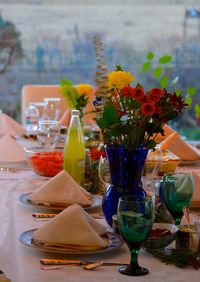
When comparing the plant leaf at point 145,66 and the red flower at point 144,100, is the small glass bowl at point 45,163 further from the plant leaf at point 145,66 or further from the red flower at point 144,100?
the plant leaf at point 145,66

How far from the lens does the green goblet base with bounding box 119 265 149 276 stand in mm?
1432

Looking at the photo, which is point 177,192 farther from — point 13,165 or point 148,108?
point 13,165

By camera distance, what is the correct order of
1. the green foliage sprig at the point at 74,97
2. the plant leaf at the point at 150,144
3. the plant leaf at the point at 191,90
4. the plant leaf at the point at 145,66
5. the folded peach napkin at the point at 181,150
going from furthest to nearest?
the plant leaf at the point at 191,90 → the plant leaf at the point at 145,66 → the green foliage sprig at the point at 74,97 → the folded peach napkin at the point at 181,150 → the plant leaf at the point at 150,144

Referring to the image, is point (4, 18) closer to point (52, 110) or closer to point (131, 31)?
→ point (131, 31)

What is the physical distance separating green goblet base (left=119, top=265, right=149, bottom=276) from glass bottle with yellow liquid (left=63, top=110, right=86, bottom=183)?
914 mm

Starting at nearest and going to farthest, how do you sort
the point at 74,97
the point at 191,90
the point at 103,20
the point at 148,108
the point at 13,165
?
the point at 148,108 → the point at 13,165 → the point at 74,97 → the point at 103,20 → the point at 191,90

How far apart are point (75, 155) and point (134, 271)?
0.96 m

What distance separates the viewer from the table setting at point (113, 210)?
1.44 m

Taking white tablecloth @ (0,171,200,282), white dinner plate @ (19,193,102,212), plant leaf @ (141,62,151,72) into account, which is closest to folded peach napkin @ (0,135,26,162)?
white dinner plate @ (19,193,102,212)

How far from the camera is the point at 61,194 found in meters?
1.98

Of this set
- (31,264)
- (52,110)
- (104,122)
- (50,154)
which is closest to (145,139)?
(104,122)

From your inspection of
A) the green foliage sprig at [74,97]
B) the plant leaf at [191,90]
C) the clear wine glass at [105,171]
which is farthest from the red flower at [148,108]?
the plant leaf at [191,90]

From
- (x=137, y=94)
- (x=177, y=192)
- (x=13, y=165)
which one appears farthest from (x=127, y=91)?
(x=13, y=165)

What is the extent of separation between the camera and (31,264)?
1.48 metres
